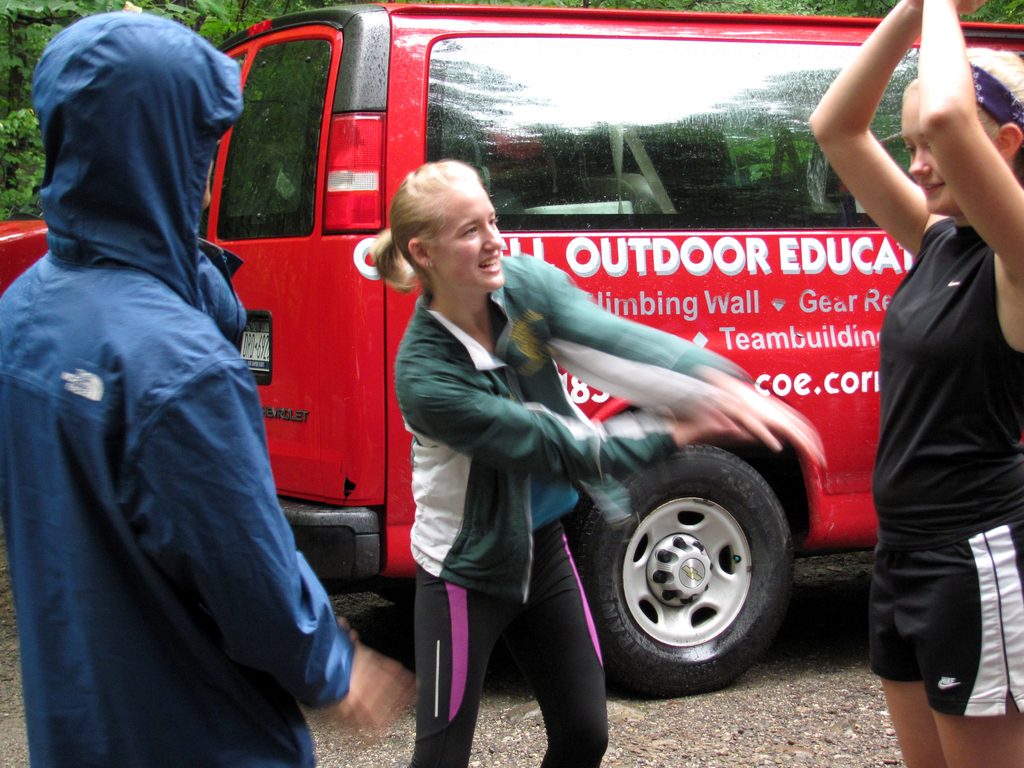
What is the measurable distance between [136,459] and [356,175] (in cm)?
271

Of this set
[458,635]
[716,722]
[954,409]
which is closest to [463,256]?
[458,635]

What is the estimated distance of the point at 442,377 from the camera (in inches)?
99.5

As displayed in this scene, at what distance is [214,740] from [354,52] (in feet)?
9.82

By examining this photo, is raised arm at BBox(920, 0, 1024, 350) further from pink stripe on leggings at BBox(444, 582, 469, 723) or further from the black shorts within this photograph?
pink stripe on leggings at BBox(444, 582, 469, 723)

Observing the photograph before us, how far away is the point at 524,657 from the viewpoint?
290 cm

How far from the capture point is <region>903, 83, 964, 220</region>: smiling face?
238 cm

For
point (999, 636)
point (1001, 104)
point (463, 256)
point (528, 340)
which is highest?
point (1001, 104)

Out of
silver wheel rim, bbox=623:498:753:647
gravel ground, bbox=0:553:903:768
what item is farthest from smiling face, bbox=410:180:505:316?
silver wheel rim, bbox=623:498:753:647

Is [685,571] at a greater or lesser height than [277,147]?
lesser

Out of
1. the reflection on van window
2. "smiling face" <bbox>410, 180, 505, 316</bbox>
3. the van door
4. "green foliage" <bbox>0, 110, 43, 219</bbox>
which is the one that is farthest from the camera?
"green foliage" <bbox>0, 110, 43, 219</bbox>

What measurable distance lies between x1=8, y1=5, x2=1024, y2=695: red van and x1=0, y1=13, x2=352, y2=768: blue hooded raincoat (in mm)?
2402

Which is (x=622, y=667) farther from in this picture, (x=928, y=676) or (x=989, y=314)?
(x=989, y=314)

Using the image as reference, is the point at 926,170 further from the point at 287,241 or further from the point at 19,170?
the point at 19,170

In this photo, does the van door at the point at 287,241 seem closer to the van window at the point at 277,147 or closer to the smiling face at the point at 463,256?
the van window at the point at 277,147
